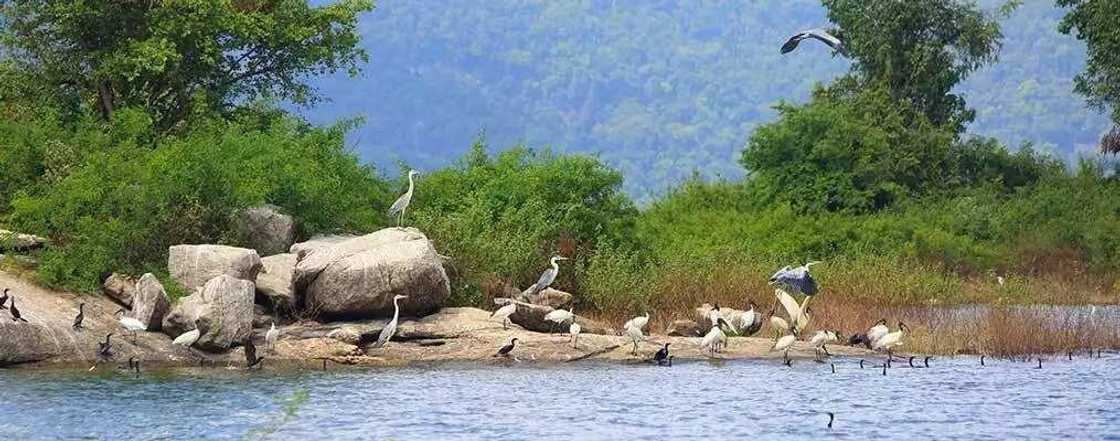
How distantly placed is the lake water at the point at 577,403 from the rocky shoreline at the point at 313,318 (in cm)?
84

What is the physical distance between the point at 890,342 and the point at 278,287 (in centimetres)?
1055

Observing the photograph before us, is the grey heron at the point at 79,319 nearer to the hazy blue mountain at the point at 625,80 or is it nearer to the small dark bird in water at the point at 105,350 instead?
the small dark bird in water at the point at 105,350

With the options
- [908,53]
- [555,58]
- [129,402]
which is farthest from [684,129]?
[129,402]

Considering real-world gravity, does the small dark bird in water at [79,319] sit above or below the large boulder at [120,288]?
below

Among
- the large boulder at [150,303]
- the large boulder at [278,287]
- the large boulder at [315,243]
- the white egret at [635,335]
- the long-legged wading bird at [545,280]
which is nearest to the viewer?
the large boulder at [150,303]

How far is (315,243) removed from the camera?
31.0 metres

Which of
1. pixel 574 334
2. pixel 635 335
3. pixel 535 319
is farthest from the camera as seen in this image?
pixel 535 319

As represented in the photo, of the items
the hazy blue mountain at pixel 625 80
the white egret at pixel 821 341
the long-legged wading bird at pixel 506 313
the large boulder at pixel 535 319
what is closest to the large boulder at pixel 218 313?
the long-legged wading bird at pixel 506 313

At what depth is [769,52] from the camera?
534 ft

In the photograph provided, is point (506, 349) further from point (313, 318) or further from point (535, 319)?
point (313, 318)

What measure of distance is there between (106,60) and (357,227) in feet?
22.9

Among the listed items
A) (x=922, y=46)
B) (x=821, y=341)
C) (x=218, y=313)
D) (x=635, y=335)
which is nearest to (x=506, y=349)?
(x=635, y=335)

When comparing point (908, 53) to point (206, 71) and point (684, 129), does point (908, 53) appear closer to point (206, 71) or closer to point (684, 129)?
point (206, 71)

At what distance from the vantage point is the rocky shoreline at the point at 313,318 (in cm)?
2698
